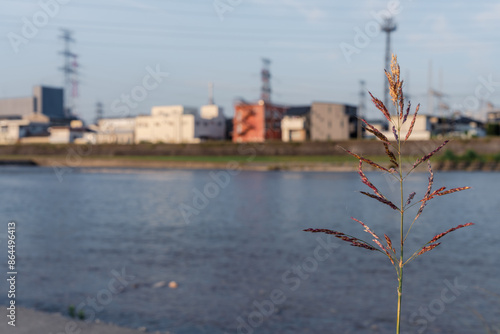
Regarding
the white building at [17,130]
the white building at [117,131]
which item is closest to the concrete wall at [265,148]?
the white building at [17,130]

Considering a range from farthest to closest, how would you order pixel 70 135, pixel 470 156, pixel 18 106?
1. pixel 18 106
2. pixel 70 135
3. pixel 470 156

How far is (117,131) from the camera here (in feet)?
376

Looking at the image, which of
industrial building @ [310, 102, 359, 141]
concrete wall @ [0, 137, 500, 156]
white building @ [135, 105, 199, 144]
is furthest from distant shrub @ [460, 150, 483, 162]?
white building @ [135, 105, 199, 144]

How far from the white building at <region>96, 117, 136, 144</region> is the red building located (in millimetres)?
29064

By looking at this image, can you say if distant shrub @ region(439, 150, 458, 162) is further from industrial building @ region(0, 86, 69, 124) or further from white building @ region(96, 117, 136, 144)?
industrial building @ region(0, 86, 69, 124)

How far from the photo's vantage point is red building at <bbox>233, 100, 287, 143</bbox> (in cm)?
8988

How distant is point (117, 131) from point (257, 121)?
129 ft

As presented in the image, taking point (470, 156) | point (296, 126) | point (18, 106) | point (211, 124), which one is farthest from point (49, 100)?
point (470, 156)

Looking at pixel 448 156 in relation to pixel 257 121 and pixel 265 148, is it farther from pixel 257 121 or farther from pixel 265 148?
pixel 257 121

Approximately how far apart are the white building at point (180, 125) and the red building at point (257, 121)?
29.1ft

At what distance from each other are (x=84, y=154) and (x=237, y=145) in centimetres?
3017

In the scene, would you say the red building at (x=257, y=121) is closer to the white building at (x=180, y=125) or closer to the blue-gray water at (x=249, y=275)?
the white building at (x=180, y=125)

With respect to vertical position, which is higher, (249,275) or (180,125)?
(180,125)

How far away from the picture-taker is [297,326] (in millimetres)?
7438
